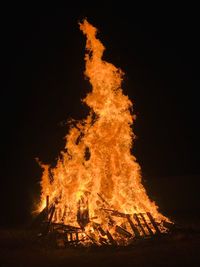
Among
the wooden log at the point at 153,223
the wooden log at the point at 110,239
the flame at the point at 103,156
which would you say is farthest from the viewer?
the flame at the point at 103,156

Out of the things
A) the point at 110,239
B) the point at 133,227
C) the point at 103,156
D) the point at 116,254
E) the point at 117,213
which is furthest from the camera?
the point at 103,156

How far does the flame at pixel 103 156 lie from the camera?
42.8ft

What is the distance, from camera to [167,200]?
877 inches

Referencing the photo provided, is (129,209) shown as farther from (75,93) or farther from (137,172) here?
(75,93)

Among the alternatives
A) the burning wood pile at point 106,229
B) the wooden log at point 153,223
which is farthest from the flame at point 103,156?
the wooden log at point 153,223

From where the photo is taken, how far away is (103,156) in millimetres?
13297

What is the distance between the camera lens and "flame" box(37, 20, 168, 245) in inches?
514

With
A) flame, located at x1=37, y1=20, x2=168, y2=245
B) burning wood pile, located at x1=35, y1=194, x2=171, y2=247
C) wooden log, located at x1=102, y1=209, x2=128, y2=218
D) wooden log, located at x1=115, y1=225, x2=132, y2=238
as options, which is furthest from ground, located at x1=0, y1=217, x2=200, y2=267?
flame, located at x1=37, y1=20, x2=168, y2=245

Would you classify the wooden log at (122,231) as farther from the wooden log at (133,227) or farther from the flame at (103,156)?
the flame at (103,156)

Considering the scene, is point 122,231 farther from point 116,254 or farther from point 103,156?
point 103,156

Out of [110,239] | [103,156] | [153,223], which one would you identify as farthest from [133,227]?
[103,156]

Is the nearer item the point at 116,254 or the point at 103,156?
the point at 116,254

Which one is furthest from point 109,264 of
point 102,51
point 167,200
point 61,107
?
point 61,107

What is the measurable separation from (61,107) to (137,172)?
14286 millimetres
